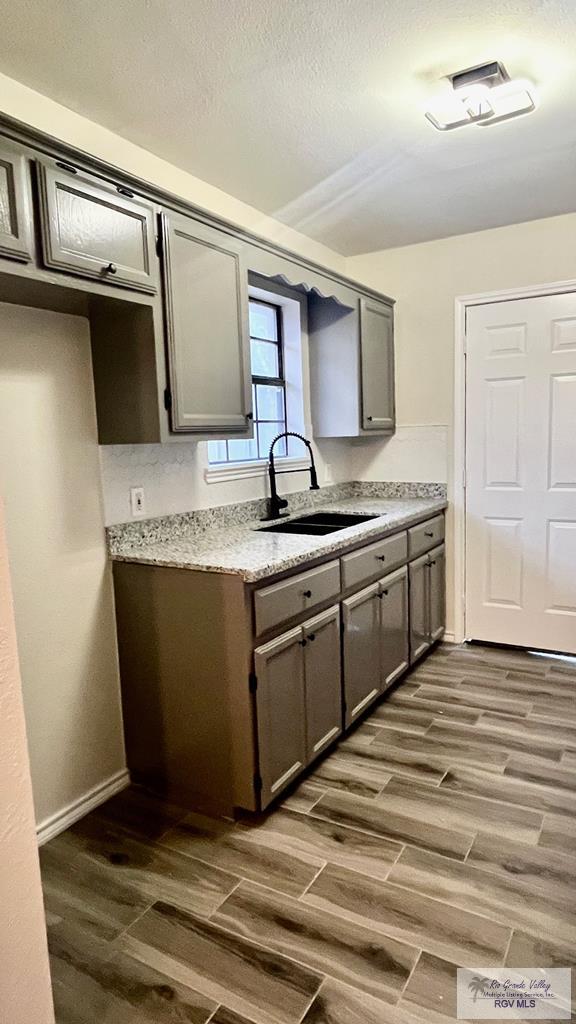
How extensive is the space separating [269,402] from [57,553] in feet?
5.48

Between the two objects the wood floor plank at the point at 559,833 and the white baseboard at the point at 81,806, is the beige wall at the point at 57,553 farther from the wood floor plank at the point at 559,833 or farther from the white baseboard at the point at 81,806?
the wood floor plank at the point at 559,833

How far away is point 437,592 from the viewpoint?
146 inches

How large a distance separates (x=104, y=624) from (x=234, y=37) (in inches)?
75.7

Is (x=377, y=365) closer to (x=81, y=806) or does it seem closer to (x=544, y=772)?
(x=544, y=772)

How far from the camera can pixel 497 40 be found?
181 centimetres

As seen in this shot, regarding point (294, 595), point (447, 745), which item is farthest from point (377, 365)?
point (447, 745)

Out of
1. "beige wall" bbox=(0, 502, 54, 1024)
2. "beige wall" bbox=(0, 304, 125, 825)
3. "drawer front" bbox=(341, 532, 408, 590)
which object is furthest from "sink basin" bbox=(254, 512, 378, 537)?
"beige wall" bbox=(0, 502, 54, 1024)

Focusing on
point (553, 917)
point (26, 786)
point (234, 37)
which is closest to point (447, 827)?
point (553, 917)

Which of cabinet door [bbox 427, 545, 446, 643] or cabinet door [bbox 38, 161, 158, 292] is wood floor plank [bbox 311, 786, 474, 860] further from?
cabinet door [bbox 38, 161, 158, 292]

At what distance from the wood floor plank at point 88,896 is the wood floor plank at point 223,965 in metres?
0.06

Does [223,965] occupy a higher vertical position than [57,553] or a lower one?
lower

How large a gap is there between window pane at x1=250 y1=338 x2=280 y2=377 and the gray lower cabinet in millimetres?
1304

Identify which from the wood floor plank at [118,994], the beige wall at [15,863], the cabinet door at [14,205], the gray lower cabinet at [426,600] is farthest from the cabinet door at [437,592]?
the beige wall at [15,863]

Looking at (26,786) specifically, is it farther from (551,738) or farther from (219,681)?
(551,738)
